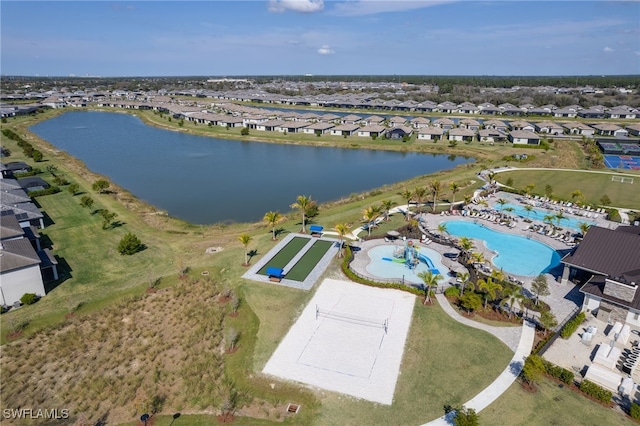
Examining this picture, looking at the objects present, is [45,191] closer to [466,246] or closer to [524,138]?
[466,246]

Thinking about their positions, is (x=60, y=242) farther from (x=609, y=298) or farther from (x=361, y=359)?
(x=609, y=298)

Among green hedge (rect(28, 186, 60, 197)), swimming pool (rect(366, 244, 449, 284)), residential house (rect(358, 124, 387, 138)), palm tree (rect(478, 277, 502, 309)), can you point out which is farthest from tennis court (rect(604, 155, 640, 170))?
green hedge (rect(28, 186, 60, 197))

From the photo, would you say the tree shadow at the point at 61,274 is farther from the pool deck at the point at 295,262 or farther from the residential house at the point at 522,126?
the residential house at the point at 522,126

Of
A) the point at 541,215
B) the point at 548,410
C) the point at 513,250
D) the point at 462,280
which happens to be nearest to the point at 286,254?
the point at 462,280

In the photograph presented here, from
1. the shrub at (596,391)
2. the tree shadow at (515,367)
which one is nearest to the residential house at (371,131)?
the tree shadow at (515,367)

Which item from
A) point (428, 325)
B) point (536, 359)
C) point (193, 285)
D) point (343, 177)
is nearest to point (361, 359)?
point (428, 325)

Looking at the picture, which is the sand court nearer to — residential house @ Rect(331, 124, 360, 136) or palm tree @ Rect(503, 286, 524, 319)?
palm tree @ Rect(503, 286, 524, 319)

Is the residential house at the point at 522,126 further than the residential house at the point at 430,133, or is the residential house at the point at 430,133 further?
the residential house at the point at 522,126
